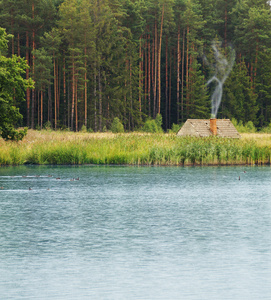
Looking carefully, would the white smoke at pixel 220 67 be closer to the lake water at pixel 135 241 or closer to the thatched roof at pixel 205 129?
the thatched roof at pixel 205 129

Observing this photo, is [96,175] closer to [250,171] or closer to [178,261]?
[250,171]

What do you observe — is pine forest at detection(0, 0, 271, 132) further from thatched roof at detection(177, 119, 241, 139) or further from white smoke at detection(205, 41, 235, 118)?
thatched roof at detection(177, 119, 241, 139)

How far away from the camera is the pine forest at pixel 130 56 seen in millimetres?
64562

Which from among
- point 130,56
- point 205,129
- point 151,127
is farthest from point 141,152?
point 130,56

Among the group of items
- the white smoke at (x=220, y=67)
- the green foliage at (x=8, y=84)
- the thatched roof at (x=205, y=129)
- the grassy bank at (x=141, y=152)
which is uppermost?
the white smoke at (x=220, y=67)

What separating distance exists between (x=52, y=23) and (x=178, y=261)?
211 feet

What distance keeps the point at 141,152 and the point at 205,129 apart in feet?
39.9

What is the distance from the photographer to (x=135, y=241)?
12.2m

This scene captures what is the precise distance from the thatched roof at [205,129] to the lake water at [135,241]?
20360 mm

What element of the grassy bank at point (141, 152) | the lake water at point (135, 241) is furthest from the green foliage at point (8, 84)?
the lake water at point (135, 241)

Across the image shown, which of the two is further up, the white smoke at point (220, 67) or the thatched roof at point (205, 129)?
→ the white smoke at point (220, 67)

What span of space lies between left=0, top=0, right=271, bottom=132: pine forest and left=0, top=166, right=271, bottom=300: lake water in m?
41.0

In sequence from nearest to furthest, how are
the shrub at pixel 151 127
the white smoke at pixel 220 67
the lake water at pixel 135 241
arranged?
1. the lake water at pixel 135 241
2. the shrub at pixel 151 127
3. the white smoke at pixel 220 67

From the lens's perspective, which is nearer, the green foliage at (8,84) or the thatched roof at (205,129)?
the green foliage at (8,84)
